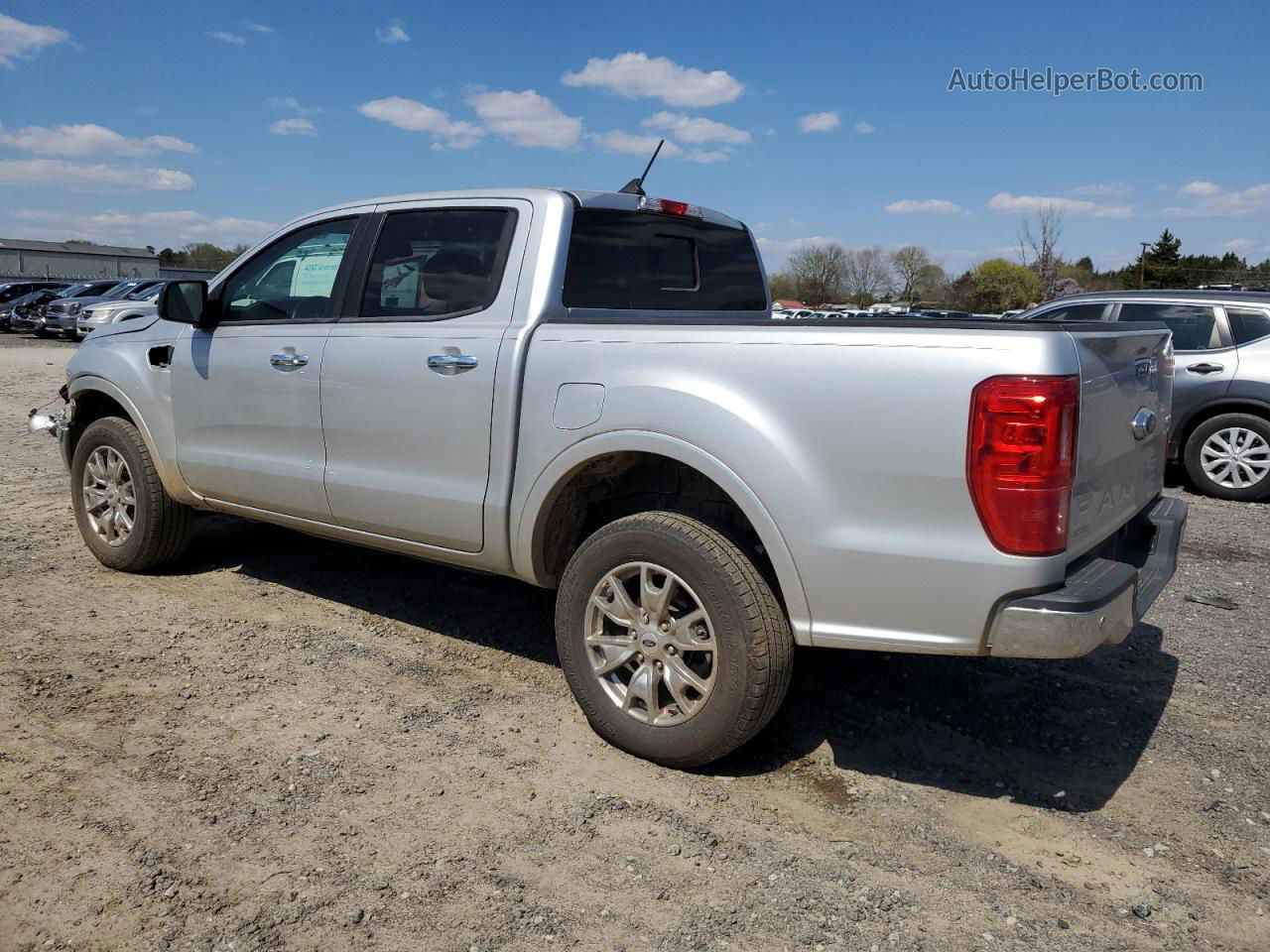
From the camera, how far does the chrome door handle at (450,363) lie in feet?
12.7

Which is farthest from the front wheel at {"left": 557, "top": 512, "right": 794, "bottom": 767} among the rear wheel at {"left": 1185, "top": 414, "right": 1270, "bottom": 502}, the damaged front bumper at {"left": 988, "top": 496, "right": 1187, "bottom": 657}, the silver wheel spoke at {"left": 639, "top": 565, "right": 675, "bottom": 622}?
the rear wheel at {"left": 1185, "top": 414, "right": 1270, "bottom": 502}

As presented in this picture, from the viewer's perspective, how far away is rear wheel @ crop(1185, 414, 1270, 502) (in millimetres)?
8461

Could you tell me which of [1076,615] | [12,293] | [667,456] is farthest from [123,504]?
[12,293]

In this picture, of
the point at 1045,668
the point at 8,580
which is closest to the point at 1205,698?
the point at 1045,668

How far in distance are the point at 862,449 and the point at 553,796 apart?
4.85 feet

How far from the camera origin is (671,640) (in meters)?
3.39

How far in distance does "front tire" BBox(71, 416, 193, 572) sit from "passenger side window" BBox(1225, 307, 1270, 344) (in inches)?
324

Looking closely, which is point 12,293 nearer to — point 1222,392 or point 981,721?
point 1222,392

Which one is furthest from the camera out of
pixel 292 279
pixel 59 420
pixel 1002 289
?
pixel 1002 289

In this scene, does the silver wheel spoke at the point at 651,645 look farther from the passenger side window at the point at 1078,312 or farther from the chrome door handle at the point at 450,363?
the passenger side window at the point at 1078,312

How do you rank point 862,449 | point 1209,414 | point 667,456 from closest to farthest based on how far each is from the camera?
point 862,449 < point 667,456 < point 1209,414

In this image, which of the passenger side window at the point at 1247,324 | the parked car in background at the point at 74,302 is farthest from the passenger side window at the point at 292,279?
the parked car in background at the point at 74,302

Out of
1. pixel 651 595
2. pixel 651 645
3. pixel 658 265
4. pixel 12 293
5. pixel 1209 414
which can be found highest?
pixel 12 293

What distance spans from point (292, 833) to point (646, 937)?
3.69ft
